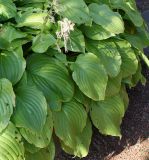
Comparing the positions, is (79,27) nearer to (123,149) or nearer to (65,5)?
(65,5)

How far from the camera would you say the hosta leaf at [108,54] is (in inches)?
115

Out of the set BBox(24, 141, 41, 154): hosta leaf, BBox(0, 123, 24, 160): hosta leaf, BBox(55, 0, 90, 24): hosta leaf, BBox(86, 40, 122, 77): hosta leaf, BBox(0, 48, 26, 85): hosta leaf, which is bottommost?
BBox(24, 141, 41, 154): hosta leaf

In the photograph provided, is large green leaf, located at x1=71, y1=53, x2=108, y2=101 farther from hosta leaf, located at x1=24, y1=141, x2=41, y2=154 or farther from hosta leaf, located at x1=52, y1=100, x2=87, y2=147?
hosta leaf, located at x1=24, y1=141, x2=41, y2=154

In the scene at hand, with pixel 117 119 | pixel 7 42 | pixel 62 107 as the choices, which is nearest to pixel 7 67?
pixel 7 42

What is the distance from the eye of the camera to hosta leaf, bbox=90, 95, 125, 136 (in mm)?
2938

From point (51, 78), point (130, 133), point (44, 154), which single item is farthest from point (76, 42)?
point (130, 133)

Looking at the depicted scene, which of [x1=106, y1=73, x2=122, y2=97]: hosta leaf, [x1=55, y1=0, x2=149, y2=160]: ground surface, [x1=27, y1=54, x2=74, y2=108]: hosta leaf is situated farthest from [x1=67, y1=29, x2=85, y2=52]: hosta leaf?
[x1=55, y1=0, x2=149, y2=160]: ground surface

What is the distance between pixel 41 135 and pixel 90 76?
55 cm

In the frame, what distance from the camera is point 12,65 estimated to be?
2.49 m

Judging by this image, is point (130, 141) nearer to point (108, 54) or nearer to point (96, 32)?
point (108, 54)

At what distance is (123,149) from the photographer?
3.23 meters

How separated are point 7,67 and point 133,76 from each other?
1345 millimetres

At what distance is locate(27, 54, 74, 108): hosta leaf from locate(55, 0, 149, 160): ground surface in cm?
50

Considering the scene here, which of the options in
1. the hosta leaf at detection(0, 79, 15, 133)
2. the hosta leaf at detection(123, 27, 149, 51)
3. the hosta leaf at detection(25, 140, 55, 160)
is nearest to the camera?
the hosta leaf at detection(0, 79, 15, 133)
